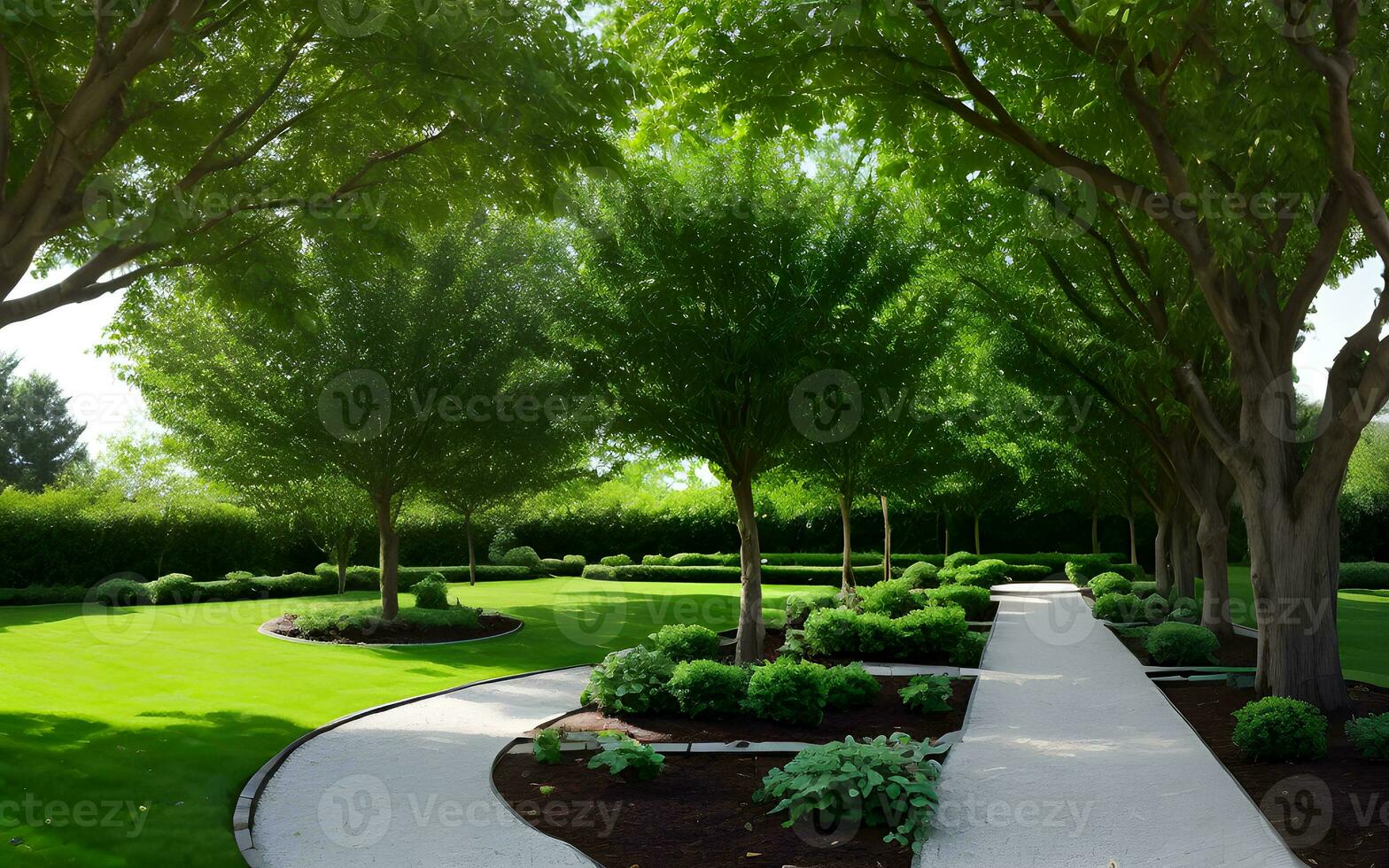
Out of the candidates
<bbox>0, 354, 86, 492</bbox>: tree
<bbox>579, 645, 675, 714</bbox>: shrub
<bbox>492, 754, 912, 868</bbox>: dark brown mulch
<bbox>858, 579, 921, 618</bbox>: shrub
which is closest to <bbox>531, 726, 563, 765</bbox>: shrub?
<bbox>492, 754, 912, 868</bbox>: dark brown mulch

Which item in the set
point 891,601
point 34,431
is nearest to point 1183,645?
point 891,601

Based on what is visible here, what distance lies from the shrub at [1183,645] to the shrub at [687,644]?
6.34 metres

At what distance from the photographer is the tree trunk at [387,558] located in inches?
677

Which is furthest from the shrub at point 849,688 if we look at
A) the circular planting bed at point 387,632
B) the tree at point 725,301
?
the circular planting bed at point 387,632

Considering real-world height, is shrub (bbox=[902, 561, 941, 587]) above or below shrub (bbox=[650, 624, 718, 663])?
below

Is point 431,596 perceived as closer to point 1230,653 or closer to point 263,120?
point 263,120

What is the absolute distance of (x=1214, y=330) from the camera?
12898 millimetres

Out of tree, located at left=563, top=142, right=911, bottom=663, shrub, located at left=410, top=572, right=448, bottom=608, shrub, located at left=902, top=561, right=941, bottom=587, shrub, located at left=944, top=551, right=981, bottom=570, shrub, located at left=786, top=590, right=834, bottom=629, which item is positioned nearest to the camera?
tree, located at left=563, top=142, right=911, bottom=663

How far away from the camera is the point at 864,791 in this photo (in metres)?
5.86

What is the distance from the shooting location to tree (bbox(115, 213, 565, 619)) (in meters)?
15.8

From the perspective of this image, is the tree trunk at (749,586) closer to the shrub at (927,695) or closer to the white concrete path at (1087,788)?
the shrub at (927,695)

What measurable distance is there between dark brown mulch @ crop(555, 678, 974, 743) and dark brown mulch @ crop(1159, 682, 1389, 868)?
8.12ft

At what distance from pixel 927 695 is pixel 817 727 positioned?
1421mm

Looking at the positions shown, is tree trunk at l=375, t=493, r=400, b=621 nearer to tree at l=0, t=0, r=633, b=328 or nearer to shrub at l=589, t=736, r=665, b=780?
tree at l=0, t=0, r=633, b=328
